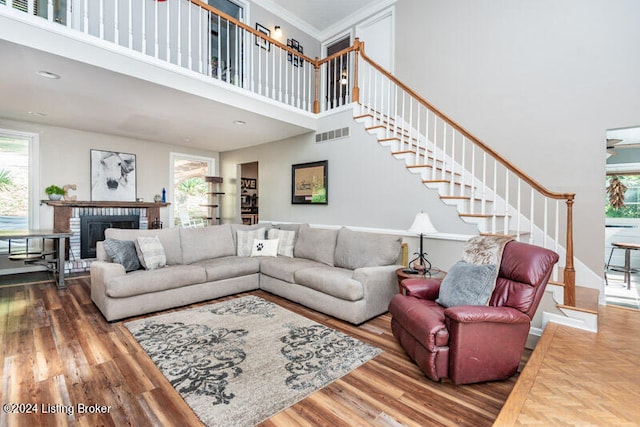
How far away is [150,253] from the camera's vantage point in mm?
3611

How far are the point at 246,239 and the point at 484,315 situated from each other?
3.58 m

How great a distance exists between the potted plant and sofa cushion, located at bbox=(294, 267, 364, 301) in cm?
452

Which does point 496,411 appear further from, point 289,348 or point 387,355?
point 289,348

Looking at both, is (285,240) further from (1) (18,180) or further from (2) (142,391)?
(1) (18,180)

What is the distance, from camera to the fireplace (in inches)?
217

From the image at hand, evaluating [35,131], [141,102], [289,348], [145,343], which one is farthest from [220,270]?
[35,131]

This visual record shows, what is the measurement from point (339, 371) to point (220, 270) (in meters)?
2.26

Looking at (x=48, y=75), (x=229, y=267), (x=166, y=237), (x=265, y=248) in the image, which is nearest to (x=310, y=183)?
(x=265, y=248)

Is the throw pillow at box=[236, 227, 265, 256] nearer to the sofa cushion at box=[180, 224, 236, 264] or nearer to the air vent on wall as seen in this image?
the sofa cushion at box=[180, 224, 236, 264]

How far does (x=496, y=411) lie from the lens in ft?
5.91

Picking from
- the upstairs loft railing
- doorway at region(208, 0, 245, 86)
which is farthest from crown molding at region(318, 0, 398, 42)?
doorway at region(208, 0, 245, 86)

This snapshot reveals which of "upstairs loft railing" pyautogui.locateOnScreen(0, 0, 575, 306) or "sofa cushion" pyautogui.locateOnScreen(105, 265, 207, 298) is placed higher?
"upstairs loft railing" pyautogui.locateOnScreen(0, 0, 575, 306)

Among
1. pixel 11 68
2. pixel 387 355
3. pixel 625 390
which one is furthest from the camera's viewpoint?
pixel 11 68

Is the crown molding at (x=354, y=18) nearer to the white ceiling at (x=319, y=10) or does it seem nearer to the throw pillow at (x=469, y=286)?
the white ceiling at (x=319, y=10)
